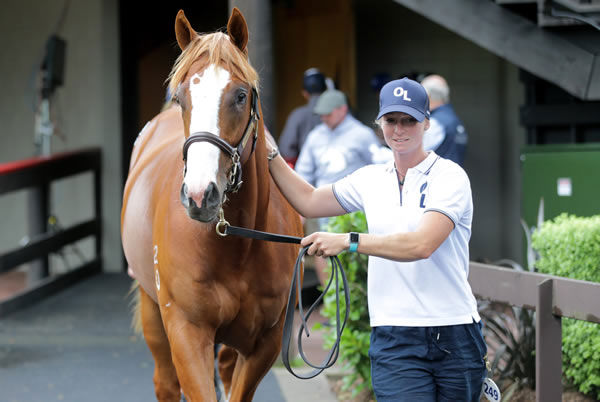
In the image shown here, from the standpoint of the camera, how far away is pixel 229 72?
3.61m

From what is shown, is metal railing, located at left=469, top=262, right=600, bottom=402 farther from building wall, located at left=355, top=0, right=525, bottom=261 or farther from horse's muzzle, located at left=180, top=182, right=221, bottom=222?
building wall, located at left=355, top=0, right=525, bottom=261

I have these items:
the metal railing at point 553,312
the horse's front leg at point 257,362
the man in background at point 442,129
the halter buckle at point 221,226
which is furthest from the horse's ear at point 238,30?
the man in background at point 442,129

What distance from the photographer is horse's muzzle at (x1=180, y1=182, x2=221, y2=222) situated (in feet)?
10.5

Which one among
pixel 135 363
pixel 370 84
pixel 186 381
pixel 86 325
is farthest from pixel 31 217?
pixel 186 381

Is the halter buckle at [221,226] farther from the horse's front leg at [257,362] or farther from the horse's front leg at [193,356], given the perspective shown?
the horse's front leg at [257,362]

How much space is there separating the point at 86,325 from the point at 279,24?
6.11 m

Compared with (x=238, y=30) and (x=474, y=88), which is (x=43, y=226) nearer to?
(x=474, y=88)

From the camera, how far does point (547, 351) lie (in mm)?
Result: 4355

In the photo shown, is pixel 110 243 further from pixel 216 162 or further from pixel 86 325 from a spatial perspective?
pixel 216 162

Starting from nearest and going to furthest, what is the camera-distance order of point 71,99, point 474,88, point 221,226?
point 221,226 < point 474,88 < point 71,99

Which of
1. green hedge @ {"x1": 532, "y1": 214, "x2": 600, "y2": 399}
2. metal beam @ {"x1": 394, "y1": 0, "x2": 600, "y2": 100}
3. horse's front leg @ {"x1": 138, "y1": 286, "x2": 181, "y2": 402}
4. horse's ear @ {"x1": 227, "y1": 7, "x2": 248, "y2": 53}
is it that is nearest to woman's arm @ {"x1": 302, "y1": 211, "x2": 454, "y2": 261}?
horse's ear @ {"x1": 227, "y1": 7, "x2": 248, "y2": 53}

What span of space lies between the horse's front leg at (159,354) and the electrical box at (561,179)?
3877mm

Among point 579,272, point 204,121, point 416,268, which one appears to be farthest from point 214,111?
point 579,272

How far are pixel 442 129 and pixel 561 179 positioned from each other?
1.34 m
